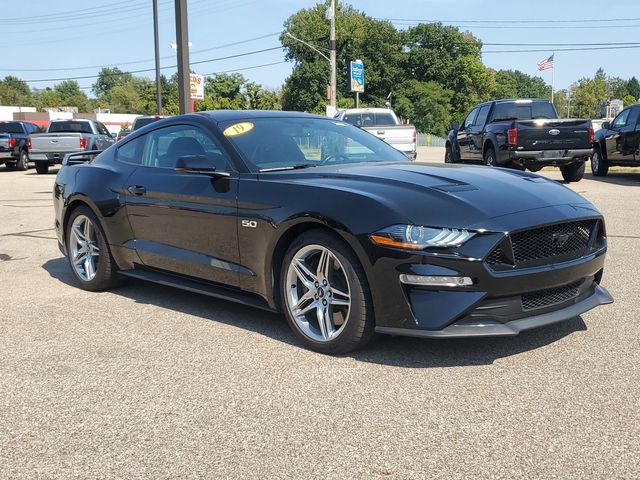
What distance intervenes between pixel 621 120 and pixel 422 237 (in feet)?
48.1

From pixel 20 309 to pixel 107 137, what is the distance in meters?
19.2

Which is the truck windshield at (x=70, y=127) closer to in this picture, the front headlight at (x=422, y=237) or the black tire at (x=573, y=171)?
the black tire at (x=573, y=171)

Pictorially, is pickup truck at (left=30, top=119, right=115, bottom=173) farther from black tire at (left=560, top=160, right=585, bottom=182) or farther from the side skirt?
the side skirt

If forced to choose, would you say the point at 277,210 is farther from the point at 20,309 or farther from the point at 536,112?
the point at 536,112

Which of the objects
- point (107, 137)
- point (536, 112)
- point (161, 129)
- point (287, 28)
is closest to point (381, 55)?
point (287, 28)

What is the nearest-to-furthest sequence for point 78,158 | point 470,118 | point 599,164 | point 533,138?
point 78,158, point 533,138, point 470,118, point 599,164

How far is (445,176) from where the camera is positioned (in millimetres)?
4293

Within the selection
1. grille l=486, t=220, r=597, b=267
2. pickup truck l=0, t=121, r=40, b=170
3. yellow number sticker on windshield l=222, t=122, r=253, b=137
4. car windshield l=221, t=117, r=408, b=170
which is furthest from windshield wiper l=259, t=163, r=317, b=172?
pickup truck l=0, t=121, r=40, b=170

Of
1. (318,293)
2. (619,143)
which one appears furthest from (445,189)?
(619,143)

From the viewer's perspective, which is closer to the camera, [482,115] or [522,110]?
[522,110]

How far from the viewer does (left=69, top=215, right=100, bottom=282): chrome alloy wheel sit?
5.90 m

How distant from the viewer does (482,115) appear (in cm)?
1590

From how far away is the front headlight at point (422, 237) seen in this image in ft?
11.7

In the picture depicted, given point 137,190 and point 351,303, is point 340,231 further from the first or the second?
point 137,190
